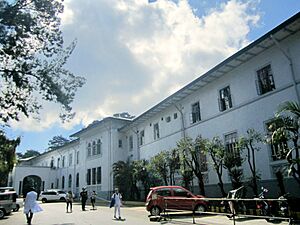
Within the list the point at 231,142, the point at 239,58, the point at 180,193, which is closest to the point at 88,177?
the point at 180,193

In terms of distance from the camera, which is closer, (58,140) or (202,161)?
(202,161)

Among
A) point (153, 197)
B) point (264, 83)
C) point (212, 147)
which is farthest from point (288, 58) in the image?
point (153, 197)

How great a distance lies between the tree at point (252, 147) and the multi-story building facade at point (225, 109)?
0.47 metres

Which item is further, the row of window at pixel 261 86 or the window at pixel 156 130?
the window at pixel 156 130

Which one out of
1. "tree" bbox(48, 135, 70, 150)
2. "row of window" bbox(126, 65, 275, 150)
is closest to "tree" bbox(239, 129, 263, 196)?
"row of window" bbox(126, 65, 275, 150)

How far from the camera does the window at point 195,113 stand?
77.3 ft

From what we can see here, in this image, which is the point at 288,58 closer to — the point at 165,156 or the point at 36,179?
the point at 165,156

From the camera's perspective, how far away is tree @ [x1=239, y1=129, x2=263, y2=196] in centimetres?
1568

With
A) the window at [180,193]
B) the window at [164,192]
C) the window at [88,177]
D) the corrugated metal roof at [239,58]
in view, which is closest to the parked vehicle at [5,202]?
the window at [164,192]

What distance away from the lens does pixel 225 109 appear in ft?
67.5

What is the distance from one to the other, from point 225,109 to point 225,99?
0.71 m

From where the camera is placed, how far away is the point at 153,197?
16.5 m

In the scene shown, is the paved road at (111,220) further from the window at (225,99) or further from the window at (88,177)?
the window at (88,177)

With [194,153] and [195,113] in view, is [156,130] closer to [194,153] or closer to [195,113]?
[195,113]
